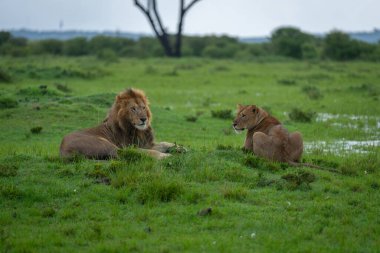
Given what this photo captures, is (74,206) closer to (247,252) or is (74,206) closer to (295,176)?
(247,252)

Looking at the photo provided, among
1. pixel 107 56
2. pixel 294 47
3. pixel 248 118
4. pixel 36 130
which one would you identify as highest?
pixel 294 47

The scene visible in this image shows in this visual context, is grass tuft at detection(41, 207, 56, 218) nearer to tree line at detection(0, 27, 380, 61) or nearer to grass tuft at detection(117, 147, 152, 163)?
grass tuft at detection(117, 147, 152, 163)

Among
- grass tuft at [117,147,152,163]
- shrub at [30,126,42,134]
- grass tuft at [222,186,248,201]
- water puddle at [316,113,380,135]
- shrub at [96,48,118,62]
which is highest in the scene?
shrub at [96,48,118,62]

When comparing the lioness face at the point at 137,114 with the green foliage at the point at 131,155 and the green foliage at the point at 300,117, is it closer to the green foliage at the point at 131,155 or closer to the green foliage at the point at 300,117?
the green foliage at the point at 131,155

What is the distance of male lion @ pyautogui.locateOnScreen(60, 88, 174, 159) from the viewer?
10.3 m

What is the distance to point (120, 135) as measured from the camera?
35.7 ft

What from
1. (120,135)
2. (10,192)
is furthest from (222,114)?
(10,192)

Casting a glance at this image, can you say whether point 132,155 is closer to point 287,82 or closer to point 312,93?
point 312,93

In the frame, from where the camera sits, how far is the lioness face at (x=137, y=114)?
10.6 meters

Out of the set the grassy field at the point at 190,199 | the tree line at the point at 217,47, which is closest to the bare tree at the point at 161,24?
the tree line at the point at 217,47

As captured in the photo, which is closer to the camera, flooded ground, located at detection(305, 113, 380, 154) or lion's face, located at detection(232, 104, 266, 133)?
lion's face, located at detection(232, 104, 266, 133)

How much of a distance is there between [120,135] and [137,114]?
55 centimetres

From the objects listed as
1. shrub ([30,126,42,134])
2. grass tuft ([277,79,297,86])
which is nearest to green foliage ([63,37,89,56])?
grass tuft ([277,79,297,86])

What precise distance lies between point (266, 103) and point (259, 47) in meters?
36.8
